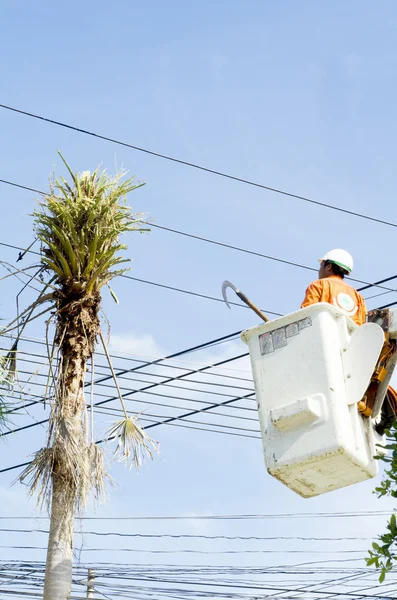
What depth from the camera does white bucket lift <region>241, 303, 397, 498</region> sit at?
548 centimetres

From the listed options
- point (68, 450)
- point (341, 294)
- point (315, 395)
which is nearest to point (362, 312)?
point (341, 294)

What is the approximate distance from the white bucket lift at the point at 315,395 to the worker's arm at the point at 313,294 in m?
0.32

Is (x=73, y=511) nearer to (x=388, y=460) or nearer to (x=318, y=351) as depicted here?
(x=318, y=351)

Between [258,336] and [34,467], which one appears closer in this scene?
[258,336]

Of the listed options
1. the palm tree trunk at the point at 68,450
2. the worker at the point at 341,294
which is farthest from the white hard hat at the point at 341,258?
the palm tree trunk at the point at 68,450

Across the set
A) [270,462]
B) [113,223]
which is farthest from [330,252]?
[113,223]

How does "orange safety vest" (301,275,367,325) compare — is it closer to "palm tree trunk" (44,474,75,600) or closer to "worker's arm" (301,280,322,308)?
"worker's arm" (301,280,322,308)

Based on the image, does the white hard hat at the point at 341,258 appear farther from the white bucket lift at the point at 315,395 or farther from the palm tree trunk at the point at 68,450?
the palm tree trunk at the point at 68,450

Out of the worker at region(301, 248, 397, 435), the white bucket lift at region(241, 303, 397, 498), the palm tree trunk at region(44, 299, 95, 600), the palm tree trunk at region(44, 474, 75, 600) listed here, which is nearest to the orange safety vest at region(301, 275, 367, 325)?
the worker at region(301, 248, 397, 435)

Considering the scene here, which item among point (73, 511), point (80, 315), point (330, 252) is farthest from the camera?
point (80, 315)

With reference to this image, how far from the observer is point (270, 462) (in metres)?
5.60

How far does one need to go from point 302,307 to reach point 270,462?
917mm

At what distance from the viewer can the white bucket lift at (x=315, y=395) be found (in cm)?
548

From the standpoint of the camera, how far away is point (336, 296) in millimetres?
6133
